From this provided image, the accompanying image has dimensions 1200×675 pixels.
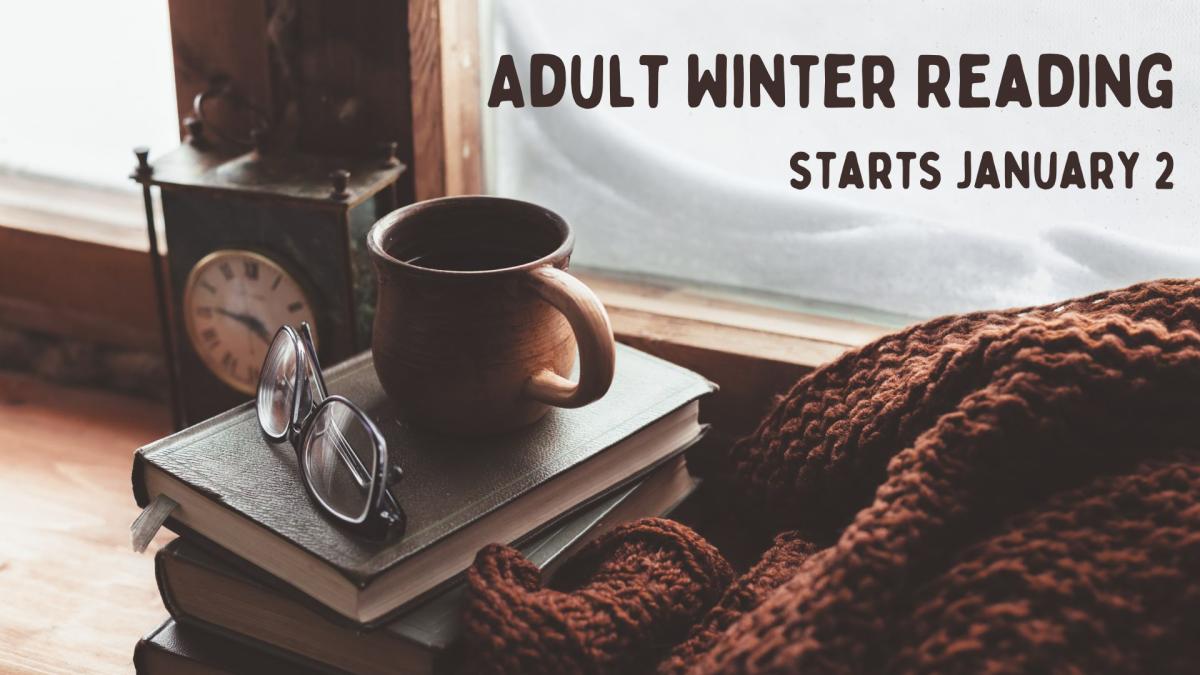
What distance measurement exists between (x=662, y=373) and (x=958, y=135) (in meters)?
0.32

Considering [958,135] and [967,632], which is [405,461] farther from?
[958,135]

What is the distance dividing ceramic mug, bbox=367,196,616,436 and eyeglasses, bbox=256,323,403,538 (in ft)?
0.16

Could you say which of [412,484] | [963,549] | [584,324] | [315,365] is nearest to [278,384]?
[315,365]

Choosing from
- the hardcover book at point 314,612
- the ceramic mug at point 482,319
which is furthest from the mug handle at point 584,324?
the hardcover book at point 314,612

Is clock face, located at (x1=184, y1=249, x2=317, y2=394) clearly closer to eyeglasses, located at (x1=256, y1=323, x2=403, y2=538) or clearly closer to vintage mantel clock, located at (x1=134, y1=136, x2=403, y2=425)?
vintage mantel clock, located at (x1=134, y1=136, x2=403, y2=425)

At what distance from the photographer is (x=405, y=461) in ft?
Result: 2.74

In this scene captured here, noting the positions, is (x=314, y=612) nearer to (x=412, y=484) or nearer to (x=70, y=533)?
(x=412, y=484)

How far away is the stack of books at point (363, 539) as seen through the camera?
0.74 meters

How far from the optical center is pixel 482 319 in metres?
0.80

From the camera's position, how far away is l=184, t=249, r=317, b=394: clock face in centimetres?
104

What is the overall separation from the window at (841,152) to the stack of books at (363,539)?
0.85 ft

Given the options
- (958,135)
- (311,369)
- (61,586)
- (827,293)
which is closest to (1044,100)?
(958,135)

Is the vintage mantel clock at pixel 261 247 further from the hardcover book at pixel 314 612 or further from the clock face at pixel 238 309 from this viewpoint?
the hardcover book at pixel 314 612

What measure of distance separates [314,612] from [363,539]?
0.06 m
